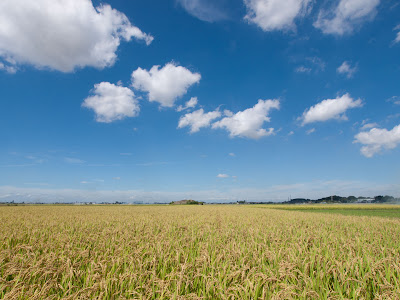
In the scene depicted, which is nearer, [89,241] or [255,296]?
[255,296]

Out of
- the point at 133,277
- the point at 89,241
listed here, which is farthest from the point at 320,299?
the point at 89,241

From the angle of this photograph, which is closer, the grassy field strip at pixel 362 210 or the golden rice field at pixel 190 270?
the golden rice field at pixel 190 270

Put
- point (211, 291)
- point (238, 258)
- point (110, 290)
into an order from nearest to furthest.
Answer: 1. point (110, 290)
2. point (211, 291)
3. point (238, 258)

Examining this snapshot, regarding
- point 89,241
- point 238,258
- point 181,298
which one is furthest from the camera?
point 89,241

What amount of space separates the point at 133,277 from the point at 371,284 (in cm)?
470

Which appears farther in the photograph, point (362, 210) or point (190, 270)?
point (362, 210)

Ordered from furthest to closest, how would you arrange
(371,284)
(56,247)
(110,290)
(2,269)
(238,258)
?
1. (56,247)
2. (238,258)
3. (2,269)
4. (371,284)
5. (110,290)

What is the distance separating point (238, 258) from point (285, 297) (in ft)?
8.02

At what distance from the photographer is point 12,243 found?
23.6ft

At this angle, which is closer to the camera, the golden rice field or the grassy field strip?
the golden rice field

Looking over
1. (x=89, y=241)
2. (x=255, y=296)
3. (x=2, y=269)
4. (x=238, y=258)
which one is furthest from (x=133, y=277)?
(x=89, y=241)

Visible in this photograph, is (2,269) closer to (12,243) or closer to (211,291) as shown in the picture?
(12,243)

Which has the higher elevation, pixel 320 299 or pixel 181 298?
pixel 181 298

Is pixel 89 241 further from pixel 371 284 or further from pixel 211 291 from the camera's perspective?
pixel 371 284
